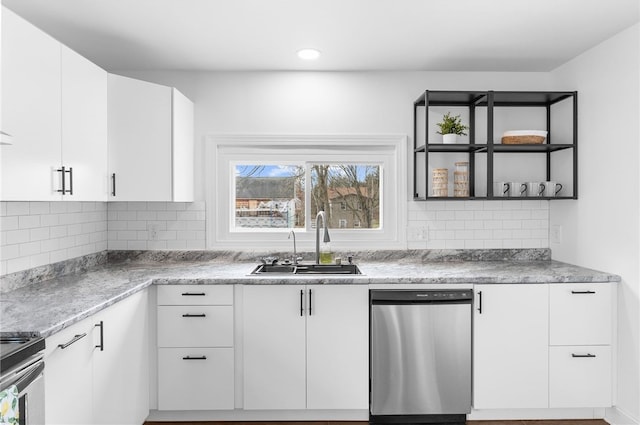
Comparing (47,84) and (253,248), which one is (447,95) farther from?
(47,84)

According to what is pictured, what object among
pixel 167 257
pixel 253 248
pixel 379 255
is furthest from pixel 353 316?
pixel 167 257

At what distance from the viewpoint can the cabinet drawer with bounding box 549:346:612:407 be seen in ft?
8.82

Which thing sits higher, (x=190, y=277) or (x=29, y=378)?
(x=190, y=277)

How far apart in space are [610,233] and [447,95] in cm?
131

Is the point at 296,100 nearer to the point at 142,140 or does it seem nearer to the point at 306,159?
the point at 306,159

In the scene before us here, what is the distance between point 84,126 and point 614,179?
296 centimetres

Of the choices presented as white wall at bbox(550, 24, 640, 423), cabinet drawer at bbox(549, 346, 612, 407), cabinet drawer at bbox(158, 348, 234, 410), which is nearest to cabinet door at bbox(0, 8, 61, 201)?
cabinet drawer at bbox(158, 348, 234, 410)

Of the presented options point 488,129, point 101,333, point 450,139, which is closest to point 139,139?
point 101,333

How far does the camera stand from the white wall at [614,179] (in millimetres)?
2543

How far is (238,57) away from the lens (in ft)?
9.89

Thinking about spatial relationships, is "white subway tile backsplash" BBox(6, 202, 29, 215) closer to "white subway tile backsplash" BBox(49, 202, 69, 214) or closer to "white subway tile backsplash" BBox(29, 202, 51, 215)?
"white subway tile backsplash" BBox(29, 202, 51, 215)

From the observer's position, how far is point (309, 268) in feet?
10.2

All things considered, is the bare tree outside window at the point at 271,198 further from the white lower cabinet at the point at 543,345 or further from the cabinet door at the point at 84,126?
the white lower cabinet at the point at 543,345

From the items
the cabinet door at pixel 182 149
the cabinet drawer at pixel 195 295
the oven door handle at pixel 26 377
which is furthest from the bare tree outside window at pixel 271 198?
the oven door handle at pixel 26 377
